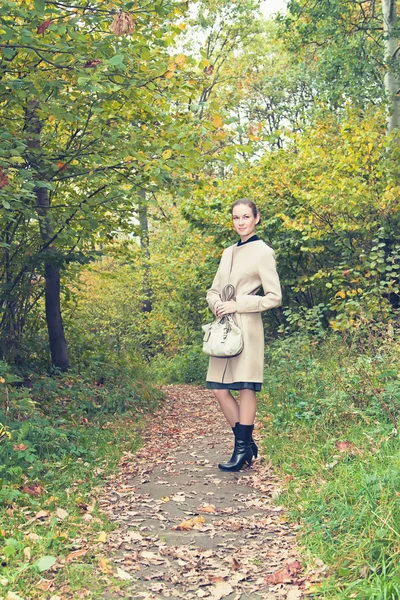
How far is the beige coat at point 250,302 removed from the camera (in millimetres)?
5555

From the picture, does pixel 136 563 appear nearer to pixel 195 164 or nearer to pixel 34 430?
pixel 34 430

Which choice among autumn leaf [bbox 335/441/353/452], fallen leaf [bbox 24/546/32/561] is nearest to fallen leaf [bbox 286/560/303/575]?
autumn leaf [bbox 335/441/353/452]

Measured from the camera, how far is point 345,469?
14.5 ft

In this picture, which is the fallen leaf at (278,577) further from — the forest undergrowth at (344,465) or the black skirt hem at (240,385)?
the black skirt hem at (240,385)

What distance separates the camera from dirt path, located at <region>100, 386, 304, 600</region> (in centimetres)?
364

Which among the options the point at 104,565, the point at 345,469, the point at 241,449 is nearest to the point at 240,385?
the point at 241,449

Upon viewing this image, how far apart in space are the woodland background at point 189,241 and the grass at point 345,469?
0.06 ft

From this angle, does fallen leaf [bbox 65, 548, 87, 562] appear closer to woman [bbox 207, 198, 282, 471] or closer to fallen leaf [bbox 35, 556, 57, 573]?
fallen leaf [bbox 35, 556, 57, 573]

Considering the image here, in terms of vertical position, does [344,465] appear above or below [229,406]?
below

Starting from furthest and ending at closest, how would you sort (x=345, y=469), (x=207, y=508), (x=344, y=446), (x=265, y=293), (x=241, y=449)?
(x=241, y=449) < (x=265, y=293) < (x=207, y=508) < (x=344, y=446) < (x=345, y=469)

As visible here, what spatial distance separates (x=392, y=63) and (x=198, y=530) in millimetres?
10437

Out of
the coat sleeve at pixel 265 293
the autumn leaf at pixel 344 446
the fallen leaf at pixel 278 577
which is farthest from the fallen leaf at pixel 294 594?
the coat sleeve at pixel 265 293

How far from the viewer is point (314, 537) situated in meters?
3.94

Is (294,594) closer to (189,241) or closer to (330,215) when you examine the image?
(330,215)
